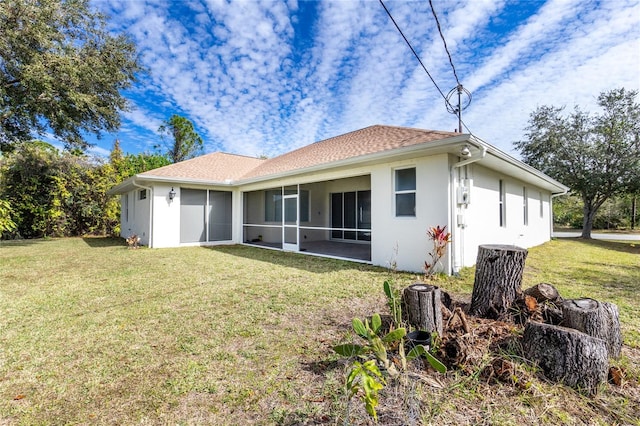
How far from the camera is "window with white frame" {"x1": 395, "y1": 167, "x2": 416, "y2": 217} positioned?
664 centimetres

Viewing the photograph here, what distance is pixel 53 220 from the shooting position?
14680 millimetres

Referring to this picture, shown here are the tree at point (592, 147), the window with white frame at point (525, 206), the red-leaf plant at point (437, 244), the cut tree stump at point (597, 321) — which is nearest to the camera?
the cut tree stump at point (597, 321)

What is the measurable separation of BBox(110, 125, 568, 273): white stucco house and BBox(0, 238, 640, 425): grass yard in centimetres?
146

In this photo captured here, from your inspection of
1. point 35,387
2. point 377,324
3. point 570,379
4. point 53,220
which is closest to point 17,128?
point 53,220

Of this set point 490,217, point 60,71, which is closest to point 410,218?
point 490,217

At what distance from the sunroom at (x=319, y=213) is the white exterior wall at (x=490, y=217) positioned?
4485mm

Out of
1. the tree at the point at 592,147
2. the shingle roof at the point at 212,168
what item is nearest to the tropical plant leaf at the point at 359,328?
the shingle roof at the point at 212,168

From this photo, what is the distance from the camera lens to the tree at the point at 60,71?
29.8ft

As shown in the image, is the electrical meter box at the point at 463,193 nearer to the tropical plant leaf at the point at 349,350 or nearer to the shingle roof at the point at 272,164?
the shingle roof at the point at 272,164

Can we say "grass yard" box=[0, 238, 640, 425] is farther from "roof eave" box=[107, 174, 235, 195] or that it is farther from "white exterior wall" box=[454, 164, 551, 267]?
"roof eave" box=[107, 174, 235, 195]

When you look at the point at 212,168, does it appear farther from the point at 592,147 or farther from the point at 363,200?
the point at 592,147

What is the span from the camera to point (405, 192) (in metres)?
6.76

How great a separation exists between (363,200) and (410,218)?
5560mm

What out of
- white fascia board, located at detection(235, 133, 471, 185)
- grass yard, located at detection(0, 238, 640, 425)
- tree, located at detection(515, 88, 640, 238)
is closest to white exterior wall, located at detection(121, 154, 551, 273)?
white fascia board, located at detection(235, 133, 471, 185)
